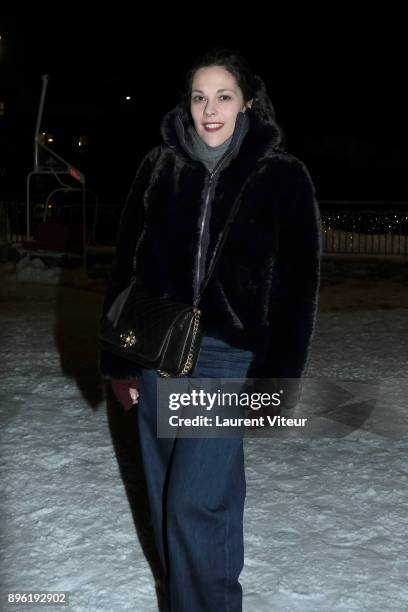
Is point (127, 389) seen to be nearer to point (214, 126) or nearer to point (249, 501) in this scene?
point (214, 126)

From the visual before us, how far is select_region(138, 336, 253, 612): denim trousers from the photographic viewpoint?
2346 millimetres

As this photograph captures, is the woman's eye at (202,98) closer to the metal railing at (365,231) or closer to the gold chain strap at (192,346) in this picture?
the gold chain strap at (192,346)

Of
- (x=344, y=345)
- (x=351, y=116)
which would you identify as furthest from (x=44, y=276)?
(x=351, y=116)

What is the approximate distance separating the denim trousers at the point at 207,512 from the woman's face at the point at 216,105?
0.62 meters

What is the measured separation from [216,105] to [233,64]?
0.45 feet

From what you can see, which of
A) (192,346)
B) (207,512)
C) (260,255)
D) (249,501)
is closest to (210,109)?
(260,255)

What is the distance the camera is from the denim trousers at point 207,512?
2346 millimetres

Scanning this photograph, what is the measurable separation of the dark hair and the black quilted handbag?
0.38 m

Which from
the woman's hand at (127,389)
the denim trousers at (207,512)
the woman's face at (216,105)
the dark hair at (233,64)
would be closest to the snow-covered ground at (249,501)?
the denim trousers at (207,512)

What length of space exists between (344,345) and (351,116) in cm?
2686

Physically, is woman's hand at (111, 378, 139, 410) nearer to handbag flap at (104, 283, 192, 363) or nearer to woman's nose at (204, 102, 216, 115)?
handbag flap at (104, 283, 192, 363)

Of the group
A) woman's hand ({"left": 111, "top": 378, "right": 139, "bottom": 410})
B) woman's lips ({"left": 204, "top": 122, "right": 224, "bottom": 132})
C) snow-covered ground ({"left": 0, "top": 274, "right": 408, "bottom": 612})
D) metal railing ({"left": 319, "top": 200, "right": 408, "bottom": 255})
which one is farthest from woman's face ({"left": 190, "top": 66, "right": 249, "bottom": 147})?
metal railing ({"left": 319, "top": 200, "right": 408, "bottom": 255})

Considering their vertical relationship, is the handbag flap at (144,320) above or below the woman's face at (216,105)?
below

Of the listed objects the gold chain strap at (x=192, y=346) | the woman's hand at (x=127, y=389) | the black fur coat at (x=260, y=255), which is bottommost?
the woman's hand at (x=127, y=389)
